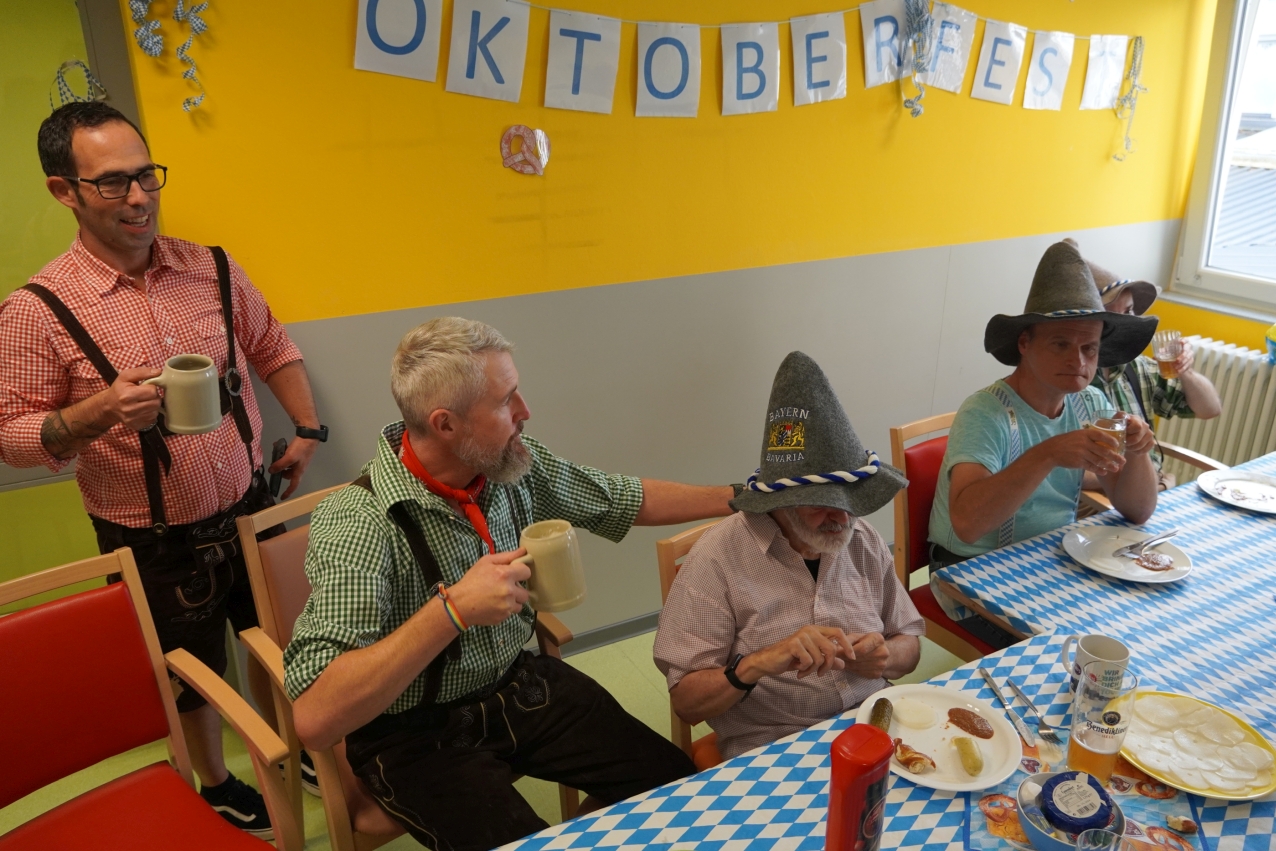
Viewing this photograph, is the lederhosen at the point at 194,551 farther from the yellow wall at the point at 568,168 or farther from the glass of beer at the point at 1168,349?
the glass of beer at the point at 1168,349

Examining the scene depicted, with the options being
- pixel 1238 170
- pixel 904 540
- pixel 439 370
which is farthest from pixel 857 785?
pixel 1238 170

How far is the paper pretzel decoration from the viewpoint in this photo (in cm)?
255

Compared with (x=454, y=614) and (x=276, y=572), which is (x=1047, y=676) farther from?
(x=276, y=572)

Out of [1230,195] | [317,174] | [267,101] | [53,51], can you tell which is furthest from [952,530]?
[1230,195]

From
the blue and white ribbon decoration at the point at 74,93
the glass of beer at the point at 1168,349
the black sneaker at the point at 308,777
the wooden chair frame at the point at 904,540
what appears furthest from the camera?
the glass of beer at the point at 1168,349

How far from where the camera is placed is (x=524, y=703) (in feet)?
6.05

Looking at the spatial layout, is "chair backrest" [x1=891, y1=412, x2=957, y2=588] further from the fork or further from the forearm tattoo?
the forearm tattoo

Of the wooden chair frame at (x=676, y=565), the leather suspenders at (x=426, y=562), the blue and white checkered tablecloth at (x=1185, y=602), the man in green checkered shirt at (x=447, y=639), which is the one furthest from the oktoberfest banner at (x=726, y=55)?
the blue and white checkered tablecloth at (x=1185, y=602)

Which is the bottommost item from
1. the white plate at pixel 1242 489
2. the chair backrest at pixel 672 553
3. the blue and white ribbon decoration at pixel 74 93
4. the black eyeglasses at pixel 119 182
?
the white plate at pixel 1242 489

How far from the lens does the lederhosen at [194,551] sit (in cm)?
206

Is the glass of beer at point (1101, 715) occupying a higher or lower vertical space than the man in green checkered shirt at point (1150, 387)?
lower

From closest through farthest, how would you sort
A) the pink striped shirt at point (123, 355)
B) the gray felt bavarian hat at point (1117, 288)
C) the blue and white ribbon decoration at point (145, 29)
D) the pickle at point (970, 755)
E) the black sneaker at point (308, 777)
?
the pickle at point (970, 755)
the pink striped shirt at point (123, 355)
the blue and white ribbon decoration at point (145, 29)
the black sneaker at point (308, 777)
the gray felt bavarian hat at point (1117, 288)

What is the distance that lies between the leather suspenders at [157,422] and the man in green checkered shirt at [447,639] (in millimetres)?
596

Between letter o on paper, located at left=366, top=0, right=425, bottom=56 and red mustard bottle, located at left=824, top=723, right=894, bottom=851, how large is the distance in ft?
6.96
